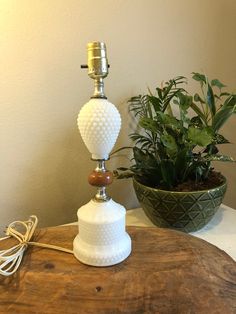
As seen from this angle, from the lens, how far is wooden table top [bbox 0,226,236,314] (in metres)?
0.41

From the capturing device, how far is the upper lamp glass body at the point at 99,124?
1.54ft

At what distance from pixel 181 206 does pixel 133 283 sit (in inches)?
9.2

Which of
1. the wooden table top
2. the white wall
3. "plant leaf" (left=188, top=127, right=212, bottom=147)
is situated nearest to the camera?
the wooden table top

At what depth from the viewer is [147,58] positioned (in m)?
0.83

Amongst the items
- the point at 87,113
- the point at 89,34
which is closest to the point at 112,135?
the point at 87,113

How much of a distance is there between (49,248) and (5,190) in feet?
0.79

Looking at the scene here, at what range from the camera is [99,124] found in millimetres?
469

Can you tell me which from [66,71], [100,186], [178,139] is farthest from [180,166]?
[66,71]

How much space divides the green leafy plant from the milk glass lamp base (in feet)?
0.66

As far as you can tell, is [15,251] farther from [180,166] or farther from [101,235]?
[180,166]

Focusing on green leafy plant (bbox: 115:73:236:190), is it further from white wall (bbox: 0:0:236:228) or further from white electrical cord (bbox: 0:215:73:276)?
white electrical cord (bbox: 0:215:73:276)

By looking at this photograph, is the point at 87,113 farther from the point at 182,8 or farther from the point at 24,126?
the point at 182,8

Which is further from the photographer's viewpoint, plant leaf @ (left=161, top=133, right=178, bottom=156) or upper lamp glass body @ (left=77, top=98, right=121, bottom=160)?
plant leaf @ (left=161, top=133, right=178, bottom=156)

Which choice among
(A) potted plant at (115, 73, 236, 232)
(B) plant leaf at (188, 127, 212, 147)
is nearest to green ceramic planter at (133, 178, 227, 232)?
(A) potted plant at (115, 73, 236, 232)
